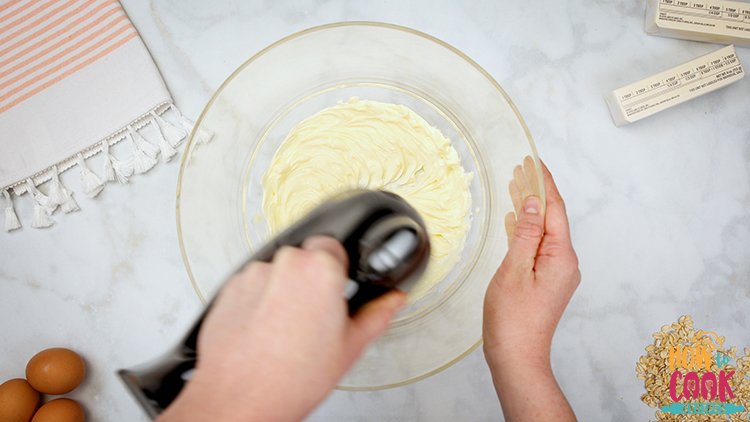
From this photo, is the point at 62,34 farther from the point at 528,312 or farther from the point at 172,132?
the point at 528,312

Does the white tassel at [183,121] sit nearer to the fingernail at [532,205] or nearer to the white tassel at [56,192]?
the white tassel at [56,192]

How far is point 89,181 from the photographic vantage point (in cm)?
110

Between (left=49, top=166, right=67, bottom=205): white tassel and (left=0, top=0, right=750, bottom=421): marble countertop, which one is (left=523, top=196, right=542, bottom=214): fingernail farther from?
(left=49, top=166, right=67, bottom=205): white tassel

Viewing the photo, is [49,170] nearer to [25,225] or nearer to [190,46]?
[25,225]

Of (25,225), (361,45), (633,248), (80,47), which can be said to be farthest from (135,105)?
(633,248)

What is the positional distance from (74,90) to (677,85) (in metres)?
1.59

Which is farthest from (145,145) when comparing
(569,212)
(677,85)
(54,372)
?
(677,85)

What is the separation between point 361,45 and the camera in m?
0.98

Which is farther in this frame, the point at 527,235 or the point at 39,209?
the point at 39,209

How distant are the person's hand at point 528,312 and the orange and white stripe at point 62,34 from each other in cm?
112

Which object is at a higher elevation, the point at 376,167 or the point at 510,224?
the point at 376,167

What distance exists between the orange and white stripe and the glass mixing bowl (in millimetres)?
446

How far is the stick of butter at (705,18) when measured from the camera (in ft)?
3.51
